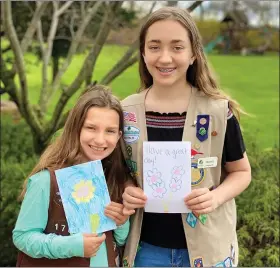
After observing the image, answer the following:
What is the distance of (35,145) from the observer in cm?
520

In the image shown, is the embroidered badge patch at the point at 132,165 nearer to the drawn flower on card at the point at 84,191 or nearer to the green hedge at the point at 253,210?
the drawn flower on card at the point at 84,191

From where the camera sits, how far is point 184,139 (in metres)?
1.78

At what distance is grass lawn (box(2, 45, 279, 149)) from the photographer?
29.3 ft

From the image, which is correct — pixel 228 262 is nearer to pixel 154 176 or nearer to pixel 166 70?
pixel 154 176

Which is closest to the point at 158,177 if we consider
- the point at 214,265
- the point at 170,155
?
the point at 170,155

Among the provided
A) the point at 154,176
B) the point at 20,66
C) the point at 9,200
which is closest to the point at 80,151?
the point at 154,176

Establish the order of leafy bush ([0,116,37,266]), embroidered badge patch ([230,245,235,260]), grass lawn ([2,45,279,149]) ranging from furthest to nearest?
1. grass lawn ([2,45,279,149])
2. leafy bush ([0,116,37,266])
3. embroidered badge patch ([230,245,235,260])

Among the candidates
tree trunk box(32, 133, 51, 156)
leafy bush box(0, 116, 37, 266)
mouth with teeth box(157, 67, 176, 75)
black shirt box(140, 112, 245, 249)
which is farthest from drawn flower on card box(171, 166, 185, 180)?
tree trunk box(32, 133, 51, 156)

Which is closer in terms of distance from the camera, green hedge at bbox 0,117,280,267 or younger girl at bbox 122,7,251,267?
younger girl at bbox 122,7,251,267

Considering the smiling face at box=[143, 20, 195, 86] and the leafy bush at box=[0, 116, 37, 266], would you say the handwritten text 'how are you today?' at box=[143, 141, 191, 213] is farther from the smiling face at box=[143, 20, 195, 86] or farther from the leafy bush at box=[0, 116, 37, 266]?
the leafy bush at box=[0, 116, 37, 266]

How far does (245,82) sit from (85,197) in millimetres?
14185

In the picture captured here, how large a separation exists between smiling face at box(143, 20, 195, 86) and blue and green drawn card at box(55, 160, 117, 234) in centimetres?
39

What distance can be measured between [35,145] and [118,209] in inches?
141

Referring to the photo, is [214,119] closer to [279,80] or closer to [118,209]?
[118,209]
